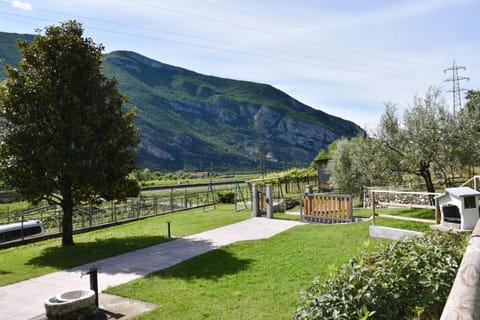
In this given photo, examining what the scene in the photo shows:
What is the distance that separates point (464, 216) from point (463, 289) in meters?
8.05

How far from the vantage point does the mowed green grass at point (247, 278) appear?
20.7 ft

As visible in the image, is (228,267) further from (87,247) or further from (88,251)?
(87,247)

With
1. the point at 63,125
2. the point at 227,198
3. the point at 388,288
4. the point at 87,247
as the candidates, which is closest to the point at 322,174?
the point at 227,198

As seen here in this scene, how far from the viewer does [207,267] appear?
902 cm

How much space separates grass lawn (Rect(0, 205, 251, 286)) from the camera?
32.0 feet

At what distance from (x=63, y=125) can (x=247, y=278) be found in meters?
7.84

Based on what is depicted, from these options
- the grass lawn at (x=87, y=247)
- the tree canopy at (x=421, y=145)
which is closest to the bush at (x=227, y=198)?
the grass lawn at (x=87, y=247)

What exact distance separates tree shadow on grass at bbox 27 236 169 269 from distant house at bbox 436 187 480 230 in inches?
346

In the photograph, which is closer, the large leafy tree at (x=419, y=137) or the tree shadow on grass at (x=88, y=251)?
the tree shadow on grass at (x=88, y=251)

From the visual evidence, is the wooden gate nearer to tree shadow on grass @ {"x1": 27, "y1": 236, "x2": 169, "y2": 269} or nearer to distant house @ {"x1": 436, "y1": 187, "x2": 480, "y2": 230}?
distant house @ {"x1": 436, "y1": 187, "x2": 480, "y2": 230}

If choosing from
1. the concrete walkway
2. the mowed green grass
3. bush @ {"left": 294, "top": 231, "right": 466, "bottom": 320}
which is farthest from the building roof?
the concrete walkway

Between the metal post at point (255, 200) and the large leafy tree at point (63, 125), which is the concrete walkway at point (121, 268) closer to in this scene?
the metal post at point (255, 200)

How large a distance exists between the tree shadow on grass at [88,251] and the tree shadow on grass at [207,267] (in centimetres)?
293

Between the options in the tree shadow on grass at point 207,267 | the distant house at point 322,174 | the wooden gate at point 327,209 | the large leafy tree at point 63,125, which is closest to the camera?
the tree shadow on grass at point 207,267
